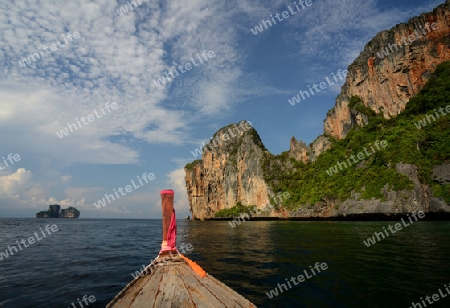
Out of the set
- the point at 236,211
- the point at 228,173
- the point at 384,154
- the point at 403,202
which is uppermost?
the point at 228,173

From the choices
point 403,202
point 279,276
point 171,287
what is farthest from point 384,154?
point 171,287

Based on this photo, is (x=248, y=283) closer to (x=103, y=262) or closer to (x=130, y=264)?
(x=130, y=264)

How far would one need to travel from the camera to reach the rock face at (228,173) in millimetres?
85750

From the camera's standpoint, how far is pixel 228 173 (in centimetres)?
9819

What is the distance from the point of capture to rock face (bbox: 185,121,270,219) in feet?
281

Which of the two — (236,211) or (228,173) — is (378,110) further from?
(228,173)

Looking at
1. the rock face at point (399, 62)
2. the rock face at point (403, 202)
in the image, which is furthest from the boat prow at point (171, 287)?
the rock face at point (399, 62)

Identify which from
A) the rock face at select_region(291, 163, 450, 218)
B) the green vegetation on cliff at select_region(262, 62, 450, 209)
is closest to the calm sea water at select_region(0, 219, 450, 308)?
the rock face at select_region(291, 163, 450, 218)

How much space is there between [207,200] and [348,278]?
322 feet

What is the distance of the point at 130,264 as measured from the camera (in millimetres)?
12945

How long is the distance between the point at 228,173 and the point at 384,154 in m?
58.7

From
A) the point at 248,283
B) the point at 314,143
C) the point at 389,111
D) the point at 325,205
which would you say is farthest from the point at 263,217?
the point at 248,283

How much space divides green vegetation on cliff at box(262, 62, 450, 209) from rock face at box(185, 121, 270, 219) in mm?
12130

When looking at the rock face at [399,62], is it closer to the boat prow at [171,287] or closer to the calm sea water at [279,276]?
the calm sea water at [279,276]
